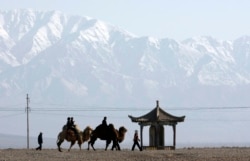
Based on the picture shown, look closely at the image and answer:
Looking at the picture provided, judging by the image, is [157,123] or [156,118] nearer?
[156,118]

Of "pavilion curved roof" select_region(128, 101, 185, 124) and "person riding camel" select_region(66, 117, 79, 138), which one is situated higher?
"pavilion curved roof" select_region(128, 101, 185, 124)

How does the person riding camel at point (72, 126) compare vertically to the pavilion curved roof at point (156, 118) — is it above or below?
below

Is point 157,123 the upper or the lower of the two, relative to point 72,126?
upper

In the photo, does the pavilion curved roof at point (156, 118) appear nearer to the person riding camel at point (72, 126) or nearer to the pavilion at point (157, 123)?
the pavilion at point (157, 123)

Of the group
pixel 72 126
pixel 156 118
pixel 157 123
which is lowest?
pixel 72 126

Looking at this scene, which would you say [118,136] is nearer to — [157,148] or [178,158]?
[157,148]

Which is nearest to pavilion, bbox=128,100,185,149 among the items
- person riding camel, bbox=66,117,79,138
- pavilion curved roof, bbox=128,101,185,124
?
pavilion curved roof, bbox=128,101,185,124

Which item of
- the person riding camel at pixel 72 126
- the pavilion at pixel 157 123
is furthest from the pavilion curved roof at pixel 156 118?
the person riding camel at pixel 72 126

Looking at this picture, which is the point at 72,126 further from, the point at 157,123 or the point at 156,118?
the point at 157,123

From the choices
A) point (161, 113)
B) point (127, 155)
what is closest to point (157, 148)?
point (161, 113)

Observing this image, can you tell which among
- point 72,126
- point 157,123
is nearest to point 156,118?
point 157,123

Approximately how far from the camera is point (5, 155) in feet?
183

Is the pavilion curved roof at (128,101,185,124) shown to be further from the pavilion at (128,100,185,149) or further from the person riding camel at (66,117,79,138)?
the person riding camel at (66,117,79,138)

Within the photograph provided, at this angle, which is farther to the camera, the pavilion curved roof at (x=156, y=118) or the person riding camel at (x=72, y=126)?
the pavilion curved roof at (x=156, y=118)
